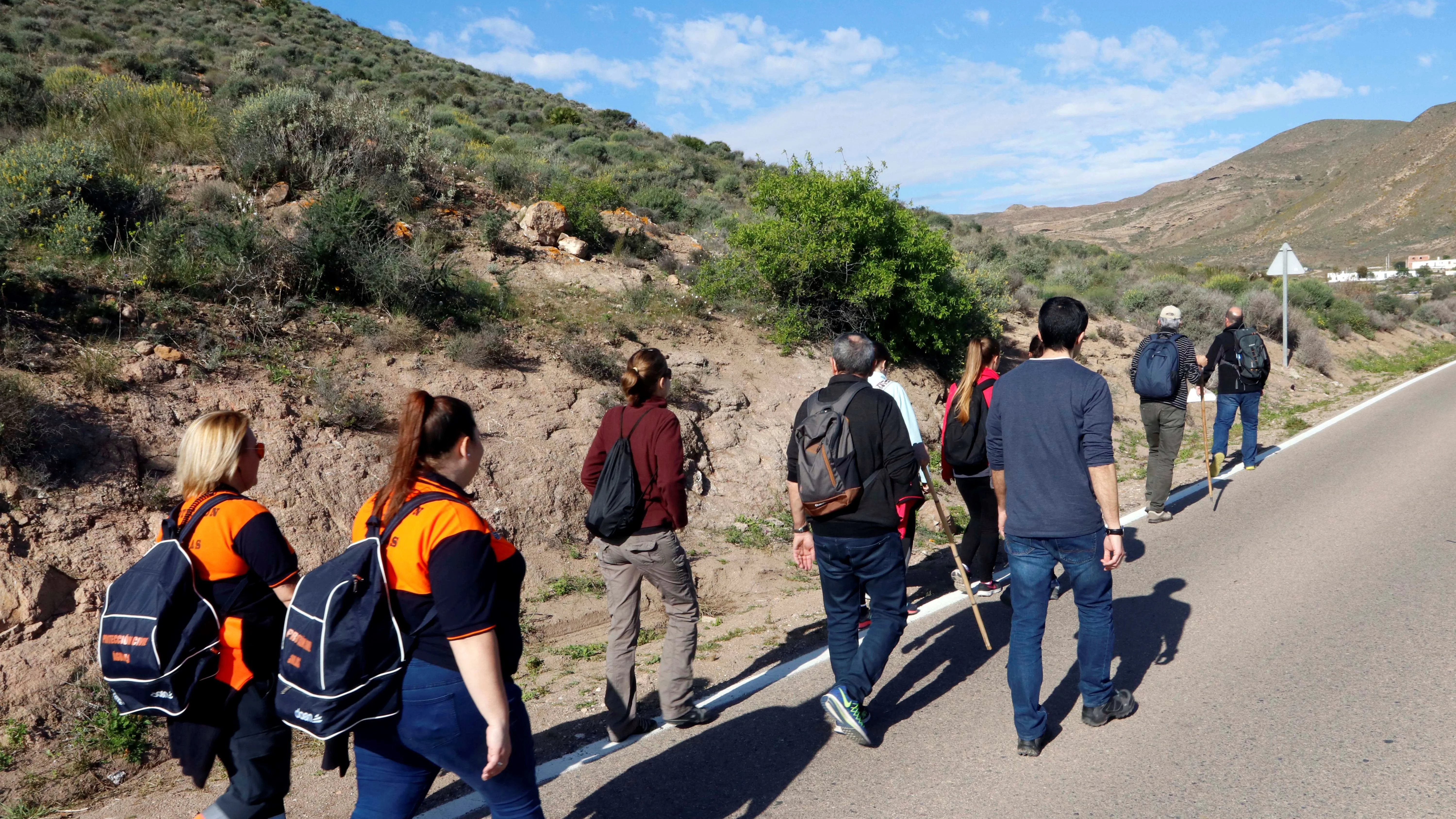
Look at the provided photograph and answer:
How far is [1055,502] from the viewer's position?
389cm

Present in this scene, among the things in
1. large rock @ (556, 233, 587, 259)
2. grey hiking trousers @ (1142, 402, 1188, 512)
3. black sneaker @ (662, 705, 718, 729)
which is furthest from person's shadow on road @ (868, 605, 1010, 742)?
large rock @ (556, 233, 587, 259)

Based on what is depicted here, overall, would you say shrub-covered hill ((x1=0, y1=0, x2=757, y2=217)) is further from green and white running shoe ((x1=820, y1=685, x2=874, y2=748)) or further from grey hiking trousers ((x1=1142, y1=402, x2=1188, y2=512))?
green and white running shoe ((x1=820, y1=685, x2=874, y2=748))

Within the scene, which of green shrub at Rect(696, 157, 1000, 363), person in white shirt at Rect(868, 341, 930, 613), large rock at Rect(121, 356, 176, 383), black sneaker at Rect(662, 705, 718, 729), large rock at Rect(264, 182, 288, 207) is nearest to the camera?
black sneaker at Rect(662, 705, 718, 729)

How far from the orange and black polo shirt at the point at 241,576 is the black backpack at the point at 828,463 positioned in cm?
224

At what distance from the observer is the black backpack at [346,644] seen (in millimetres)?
2270

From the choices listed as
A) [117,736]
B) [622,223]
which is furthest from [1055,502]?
[622,223]

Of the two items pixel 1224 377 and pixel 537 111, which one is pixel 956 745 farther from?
pixel 537 111

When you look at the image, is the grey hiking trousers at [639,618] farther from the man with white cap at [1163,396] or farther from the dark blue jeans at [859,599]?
the man with white cap at [1163,396]

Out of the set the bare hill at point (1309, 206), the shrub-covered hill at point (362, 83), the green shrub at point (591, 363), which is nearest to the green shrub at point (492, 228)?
the shrub-covered hill at point (362, 83)

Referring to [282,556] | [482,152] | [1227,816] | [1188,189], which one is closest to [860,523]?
[1227,816]

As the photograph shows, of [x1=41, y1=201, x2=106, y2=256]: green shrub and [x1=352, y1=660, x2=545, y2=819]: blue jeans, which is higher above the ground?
[x1=41, y1=201, x2=106, y2=256]: green shrub

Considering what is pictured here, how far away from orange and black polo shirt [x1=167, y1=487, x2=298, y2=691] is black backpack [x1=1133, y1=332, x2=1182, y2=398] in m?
7.91

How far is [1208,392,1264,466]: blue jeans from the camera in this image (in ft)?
33.7

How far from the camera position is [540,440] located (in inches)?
330
